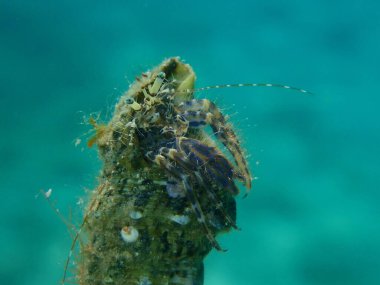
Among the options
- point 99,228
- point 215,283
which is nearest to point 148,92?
point 99,228

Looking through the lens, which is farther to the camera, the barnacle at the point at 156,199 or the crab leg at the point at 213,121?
the crab leg at the point at 213,121

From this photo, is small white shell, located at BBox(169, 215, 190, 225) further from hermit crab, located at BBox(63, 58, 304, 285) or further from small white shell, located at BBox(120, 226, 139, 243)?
small white shell, located at BBox(120, 226, 139, 243)

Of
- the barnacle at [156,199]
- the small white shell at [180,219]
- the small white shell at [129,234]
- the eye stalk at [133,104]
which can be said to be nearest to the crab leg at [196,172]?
the barnacle at [156,199]

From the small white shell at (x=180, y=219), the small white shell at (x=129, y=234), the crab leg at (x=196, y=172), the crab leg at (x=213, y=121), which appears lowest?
the small white shell at (x=129, y=234)

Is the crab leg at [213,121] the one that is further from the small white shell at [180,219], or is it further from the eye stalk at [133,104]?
the small white shell at [180,219]

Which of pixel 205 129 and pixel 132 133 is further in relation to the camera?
pixel 205 129

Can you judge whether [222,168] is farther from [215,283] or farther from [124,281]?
[215,283]

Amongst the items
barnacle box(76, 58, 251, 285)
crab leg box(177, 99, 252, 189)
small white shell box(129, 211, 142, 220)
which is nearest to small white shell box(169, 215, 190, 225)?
barnacle box(76, 58, 251, 285)
